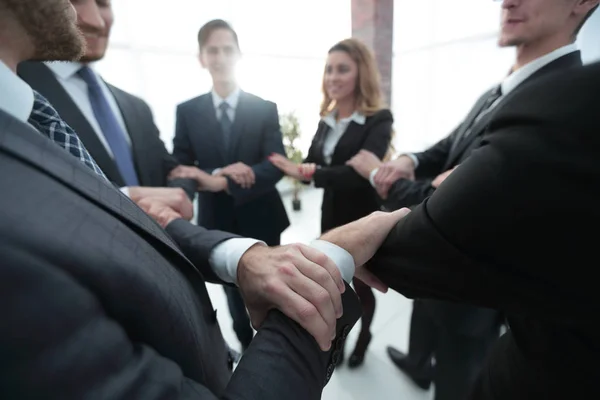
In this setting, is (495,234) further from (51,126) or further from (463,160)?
(51,126)

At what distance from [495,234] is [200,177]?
4.40 feet

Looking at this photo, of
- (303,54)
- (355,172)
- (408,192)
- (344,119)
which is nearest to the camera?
(408,192)

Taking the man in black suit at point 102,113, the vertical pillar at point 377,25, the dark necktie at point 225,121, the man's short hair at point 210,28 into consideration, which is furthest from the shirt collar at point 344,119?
the vertical pillar at point 377,25

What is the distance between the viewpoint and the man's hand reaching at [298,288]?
20.6 inches

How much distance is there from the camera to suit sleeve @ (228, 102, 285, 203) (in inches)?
67.6

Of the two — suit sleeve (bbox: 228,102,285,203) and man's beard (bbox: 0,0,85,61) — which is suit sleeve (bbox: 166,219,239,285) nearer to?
man's beard (bbox: 0,0,85,61)

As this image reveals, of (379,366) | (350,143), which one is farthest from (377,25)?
(379,366)

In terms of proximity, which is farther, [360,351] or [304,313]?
[360,351]

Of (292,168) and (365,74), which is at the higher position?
(365,74)

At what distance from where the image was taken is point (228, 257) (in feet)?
2.44

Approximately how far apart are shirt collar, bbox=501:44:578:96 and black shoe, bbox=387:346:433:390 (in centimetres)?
154

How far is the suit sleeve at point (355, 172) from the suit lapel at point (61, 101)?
1.14 metres

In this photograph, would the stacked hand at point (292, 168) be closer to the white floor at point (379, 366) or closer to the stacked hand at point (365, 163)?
the stacked hand at point (365, 163)

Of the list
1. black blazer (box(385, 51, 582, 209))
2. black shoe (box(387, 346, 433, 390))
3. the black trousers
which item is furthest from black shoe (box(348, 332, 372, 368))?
black blazer (box(385, 51, 582, 209))
